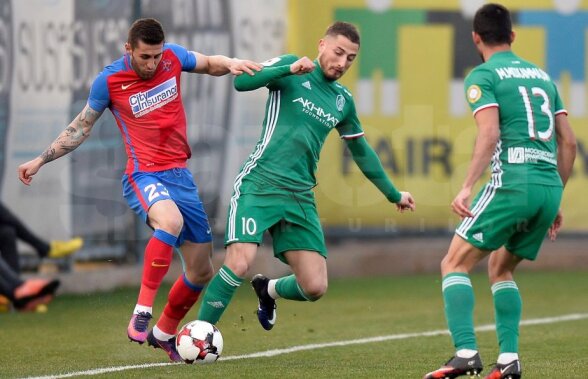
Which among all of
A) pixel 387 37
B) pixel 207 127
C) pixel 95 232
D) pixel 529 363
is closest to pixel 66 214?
pixel 95 232

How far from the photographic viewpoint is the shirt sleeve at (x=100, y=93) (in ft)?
27.8

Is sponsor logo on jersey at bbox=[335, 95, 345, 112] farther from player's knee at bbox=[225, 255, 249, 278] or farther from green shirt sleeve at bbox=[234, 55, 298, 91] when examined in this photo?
player's knee at bbox=[225, 255, 249, 278]

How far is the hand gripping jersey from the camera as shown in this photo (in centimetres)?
852

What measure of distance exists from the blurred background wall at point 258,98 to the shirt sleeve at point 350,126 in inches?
205

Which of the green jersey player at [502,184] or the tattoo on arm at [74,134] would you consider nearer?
the green jersey player at [502,184]

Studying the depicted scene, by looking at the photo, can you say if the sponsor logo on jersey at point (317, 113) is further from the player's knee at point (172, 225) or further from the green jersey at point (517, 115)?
the green jersey at point (517, 115)

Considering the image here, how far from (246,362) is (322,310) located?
424 cm

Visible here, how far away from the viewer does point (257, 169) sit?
8.55m

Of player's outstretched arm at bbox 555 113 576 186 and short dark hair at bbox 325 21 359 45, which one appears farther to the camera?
short dark hair at bbox 325 21 359 45

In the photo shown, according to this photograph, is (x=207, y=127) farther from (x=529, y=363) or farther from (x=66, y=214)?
(x=529, y=363)

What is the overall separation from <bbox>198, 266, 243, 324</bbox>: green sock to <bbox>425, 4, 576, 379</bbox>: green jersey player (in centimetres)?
160

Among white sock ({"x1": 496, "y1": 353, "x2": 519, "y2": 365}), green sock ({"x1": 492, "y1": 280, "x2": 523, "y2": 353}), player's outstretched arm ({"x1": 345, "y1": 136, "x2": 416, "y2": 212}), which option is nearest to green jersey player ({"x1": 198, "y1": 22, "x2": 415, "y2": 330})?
player's outstretched arm ({"x1": 345, "y1": 136, "x2": 416, "y2": 212})

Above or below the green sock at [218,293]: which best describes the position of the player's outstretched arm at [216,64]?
above

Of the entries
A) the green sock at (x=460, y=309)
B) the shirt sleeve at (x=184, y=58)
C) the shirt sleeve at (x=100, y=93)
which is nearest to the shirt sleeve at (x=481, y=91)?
the green sock at (x=460, y=309)
